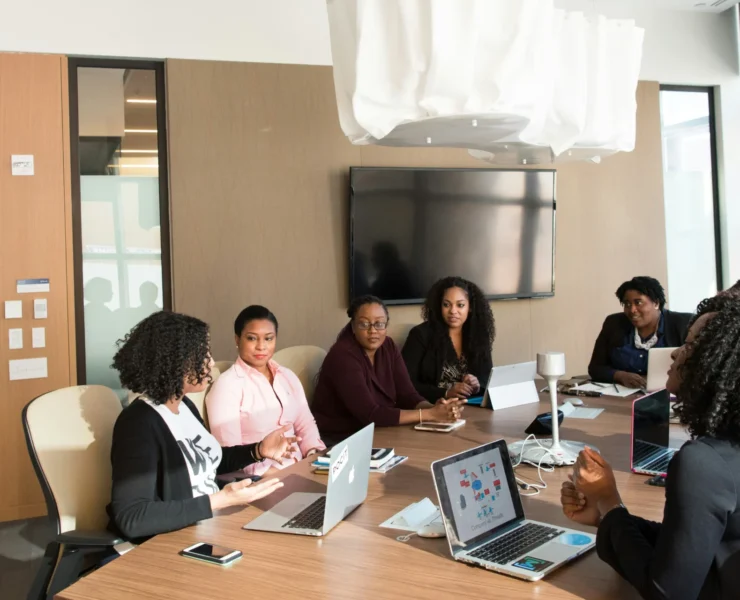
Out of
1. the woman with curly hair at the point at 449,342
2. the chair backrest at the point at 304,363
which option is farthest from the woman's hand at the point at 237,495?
the woman with curly hair at the point at 449,342

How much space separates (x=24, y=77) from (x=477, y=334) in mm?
2990

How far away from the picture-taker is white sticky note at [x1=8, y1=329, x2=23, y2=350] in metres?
4.23

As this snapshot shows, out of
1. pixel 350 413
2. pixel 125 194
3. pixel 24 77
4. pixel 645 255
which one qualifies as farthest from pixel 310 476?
pixel 645 255

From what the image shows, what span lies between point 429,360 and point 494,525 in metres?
2.32

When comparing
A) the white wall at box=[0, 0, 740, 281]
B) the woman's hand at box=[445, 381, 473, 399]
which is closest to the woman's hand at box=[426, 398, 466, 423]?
the woman's hand at box=[445, 381, 473, 399]

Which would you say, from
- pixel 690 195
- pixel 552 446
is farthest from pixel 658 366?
pixel 690 195

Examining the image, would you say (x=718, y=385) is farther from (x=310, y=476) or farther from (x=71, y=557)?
(x=71, y=557)

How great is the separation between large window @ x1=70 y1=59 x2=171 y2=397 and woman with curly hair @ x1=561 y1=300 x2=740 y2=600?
361 cm

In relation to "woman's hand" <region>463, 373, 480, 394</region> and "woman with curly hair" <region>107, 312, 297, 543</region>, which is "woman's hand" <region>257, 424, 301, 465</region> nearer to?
"woman with curly hair" <region>107, 312, 297, 543</region>

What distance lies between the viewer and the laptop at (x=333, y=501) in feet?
5.92

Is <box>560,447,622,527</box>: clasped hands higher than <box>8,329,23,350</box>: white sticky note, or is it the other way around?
<box>8,329,23,350</box>: white sticky note

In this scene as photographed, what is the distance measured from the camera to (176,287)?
451cm

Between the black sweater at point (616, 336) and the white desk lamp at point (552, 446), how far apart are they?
1.52 meters

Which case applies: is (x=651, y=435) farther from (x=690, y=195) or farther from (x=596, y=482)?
(x=690, y=195)
